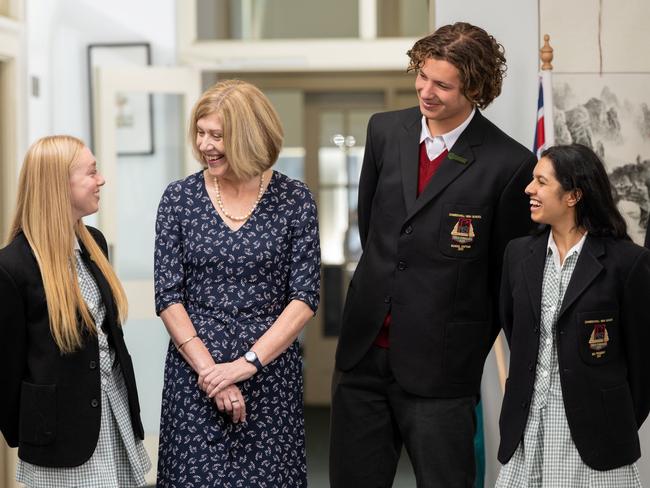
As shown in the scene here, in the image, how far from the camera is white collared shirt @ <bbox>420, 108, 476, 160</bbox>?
2.77 metres

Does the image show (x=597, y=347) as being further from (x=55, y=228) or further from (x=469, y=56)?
(x=55, y=228)

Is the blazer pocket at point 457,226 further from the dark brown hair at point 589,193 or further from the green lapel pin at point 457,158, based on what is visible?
the dark brown hair at point 589,193

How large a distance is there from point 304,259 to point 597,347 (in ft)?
2.60

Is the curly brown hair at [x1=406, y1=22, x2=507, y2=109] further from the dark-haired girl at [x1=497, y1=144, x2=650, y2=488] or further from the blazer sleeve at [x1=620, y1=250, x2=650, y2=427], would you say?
the blazer sleeve at [x1=620, y1=250, x2=650, y2=427]

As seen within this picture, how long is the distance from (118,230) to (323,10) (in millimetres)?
1837

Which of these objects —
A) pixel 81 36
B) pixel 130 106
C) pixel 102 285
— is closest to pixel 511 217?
pixel 102 285

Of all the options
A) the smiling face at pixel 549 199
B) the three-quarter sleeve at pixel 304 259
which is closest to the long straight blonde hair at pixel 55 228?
the three-quarter sleeve at pixel 304 259

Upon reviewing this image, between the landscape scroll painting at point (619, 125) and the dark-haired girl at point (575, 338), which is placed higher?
the landscape scroll painting at point (619, 125)

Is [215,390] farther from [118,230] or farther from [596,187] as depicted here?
[118,230]

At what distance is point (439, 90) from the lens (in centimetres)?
268

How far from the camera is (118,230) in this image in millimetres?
5504

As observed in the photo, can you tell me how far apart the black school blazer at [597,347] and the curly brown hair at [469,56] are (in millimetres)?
470

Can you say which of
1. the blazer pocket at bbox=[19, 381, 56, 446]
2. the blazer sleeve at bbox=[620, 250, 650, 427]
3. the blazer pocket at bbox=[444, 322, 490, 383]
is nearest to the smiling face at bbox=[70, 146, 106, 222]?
the blazer pocket at bbox=[19, 381, 56, 446]

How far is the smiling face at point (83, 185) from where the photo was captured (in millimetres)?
2602
